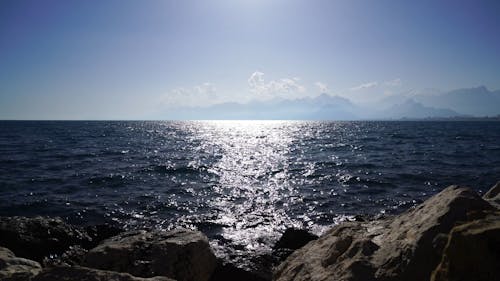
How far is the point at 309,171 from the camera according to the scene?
32.2 metres

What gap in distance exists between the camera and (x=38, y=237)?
12.0 m

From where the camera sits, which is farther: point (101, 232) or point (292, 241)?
point (101, 232)

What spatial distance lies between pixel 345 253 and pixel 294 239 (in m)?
7.00

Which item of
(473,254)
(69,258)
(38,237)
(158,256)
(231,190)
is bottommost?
(231,190)

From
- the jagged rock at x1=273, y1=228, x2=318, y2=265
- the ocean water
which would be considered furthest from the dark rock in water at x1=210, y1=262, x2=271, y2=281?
the jagged rock at x1=273, y1=228, x2=318, y2=265

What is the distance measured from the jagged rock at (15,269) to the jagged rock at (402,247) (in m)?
4.46

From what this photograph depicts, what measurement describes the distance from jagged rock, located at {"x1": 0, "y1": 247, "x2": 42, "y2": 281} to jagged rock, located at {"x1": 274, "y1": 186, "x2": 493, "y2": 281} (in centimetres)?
446

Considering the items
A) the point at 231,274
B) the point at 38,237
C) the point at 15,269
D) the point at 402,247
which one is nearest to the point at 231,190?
the point at 38,237

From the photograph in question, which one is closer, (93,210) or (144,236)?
(144,236)

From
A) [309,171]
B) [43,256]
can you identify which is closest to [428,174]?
[309,171]

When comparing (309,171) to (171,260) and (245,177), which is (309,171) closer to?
(245,177)

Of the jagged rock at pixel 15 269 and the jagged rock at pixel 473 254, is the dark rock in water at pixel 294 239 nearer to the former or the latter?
the jagged rock at pixel 15 269

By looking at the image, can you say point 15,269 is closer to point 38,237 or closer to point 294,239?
point 38,237

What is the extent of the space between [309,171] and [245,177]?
20.2 ft
